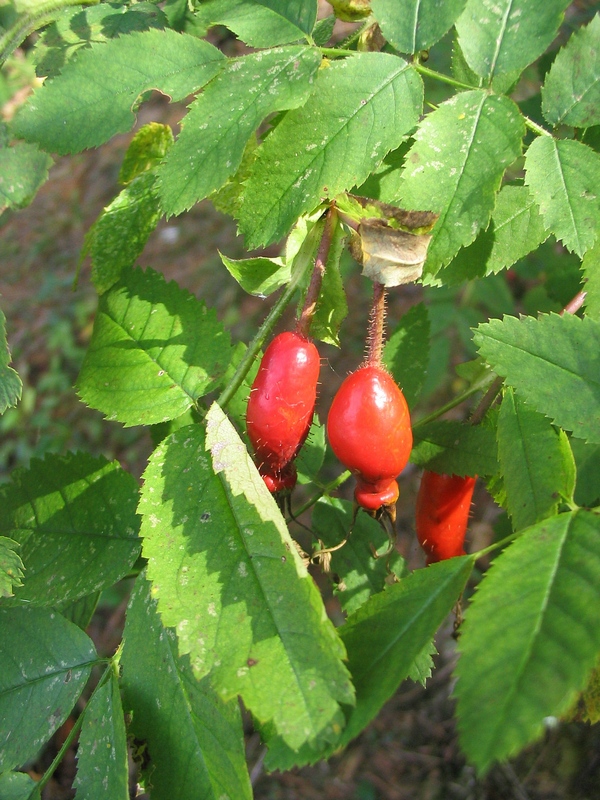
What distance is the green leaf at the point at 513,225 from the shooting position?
1.27 metres

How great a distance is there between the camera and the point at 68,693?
4.05 ft

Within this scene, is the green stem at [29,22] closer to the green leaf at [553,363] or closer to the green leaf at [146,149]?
the green leaf at [146,149]

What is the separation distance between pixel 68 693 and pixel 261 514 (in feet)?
1.70

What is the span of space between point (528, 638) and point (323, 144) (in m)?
0.76

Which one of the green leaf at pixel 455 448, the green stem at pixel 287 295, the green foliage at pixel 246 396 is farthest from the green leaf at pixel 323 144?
the green leaf at pixel 455 448

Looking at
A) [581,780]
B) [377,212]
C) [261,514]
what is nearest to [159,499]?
[261,514]

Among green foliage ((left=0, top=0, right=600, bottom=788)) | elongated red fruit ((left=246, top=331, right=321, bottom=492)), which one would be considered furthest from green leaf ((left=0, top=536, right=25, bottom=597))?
elongated red fruit ((left=246, top=331, right=321, bottom=492))

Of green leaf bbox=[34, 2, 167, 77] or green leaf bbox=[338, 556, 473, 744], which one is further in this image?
green leaf bbox=[34, 2, 167, 77]

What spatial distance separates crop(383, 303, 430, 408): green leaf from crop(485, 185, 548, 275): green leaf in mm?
283

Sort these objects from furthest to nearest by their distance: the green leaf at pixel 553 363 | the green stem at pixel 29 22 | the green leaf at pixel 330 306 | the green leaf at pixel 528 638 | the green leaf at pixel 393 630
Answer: the green stem at pixel 29 22 → the green leaf at pixel 330 306 → the green leaf at pixel 553 363 → the green leaf at pixel 393 630 → the green leaf at pixel 528 638

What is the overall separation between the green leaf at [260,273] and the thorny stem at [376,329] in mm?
152

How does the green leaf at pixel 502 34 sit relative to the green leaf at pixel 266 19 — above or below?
below

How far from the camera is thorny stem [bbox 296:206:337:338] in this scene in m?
1.18

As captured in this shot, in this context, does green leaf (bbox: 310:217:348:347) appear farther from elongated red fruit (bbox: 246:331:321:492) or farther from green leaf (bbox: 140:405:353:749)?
green leaf (bbox: 140:405:353:749)
